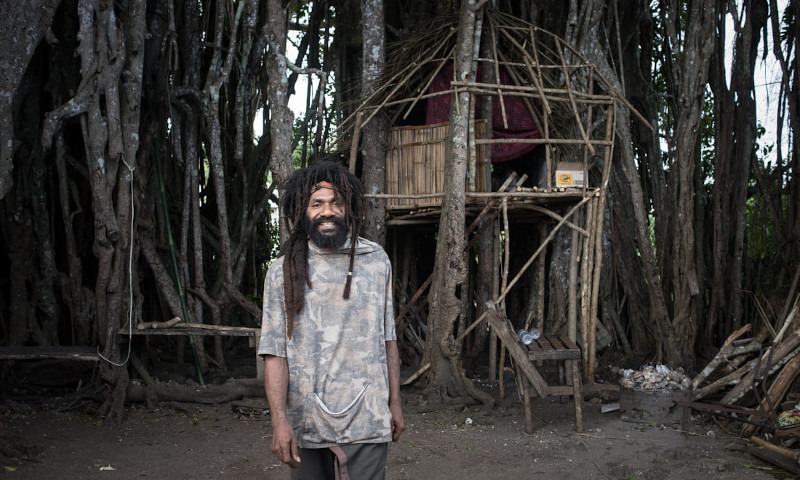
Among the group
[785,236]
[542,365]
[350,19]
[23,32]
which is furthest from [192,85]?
[785,236]

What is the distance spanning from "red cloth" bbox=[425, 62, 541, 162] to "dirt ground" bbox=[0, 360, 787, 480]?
2.66m

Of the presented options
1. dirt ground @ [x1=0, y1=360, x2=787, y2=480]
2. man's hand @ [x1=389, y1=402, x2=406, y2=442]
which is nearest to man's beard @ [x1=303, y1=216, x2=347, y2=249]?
man's hand @ [x1=389, y1=402, x2=406, y2=442]

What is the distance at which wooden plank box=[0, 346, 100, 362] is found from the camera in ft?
22.4

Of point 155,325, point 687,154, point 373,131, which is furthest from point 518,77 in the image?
point 155,325

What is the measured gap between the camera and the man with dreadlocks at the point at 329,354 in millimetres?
2680

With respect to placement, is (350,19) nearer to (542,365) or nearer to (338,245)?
(542,365)

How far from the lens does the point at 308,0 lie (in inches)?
416

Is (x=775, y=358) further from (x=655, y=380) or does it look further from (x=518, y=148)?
(x=518, y=148)

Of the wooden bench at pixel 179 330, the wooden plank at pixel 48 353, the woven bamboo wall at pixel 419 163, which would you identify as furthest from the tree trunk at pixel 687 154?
the wooden plank at pixel 48 353

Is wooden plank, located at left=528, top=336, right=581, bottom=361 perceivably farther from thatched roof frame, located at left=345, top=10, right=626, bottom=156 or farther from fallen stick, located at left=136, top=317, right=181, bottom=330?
fallen stick, located at left=136, top=317, right=181, bottom=330

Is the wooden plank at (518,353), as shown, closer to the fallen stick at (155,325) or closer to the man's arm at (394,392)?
the fallen stick at (155,325)

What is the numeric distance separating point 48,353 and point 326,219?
483 cm

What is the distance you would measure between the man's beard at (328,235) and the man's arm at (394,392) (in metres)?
0.38

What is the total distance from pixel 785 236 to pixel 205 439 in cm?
617
